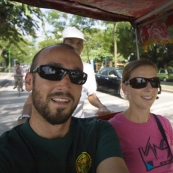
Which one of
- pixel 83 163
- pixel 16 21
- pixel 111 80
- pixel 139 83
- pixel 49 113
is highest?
pixel 16 21

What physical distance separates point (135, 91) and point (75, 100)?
0.80m

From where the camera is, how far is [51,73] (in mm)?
1552

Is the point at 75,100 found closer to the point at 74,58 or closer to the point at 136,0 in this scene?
the point at 74,58

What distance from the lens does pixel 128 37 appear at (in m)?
22.1

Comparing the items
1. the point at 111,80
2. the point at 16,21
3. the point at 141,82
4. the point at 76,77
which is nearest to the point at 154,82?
the point at 141,82

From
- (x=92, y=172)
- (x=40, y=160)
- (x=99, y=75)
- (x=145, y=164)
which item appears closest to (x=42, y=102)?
(x=40, y=160)

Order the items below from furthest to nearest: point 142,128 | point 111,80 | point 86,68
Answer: point 111,80 → point 86,68 → point 142,128

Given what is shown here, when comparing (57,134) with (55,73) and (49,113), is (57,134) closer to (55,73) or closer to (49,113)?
(49,113)

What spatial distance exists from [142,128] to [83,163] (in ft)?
2.55

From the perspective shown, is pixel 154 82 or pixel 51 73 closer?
pixel 51 73

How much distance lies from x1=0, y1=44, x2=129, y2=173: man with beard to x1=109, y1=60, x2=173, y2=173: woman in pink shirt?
1.28 feet

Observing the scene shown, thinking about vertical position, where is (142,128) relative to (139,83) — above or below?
below

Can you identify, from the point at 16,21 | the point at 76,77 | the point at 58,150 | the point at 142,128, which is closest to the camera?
the point at 58,150

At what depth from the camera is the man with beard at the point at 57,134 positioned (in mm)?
1401
